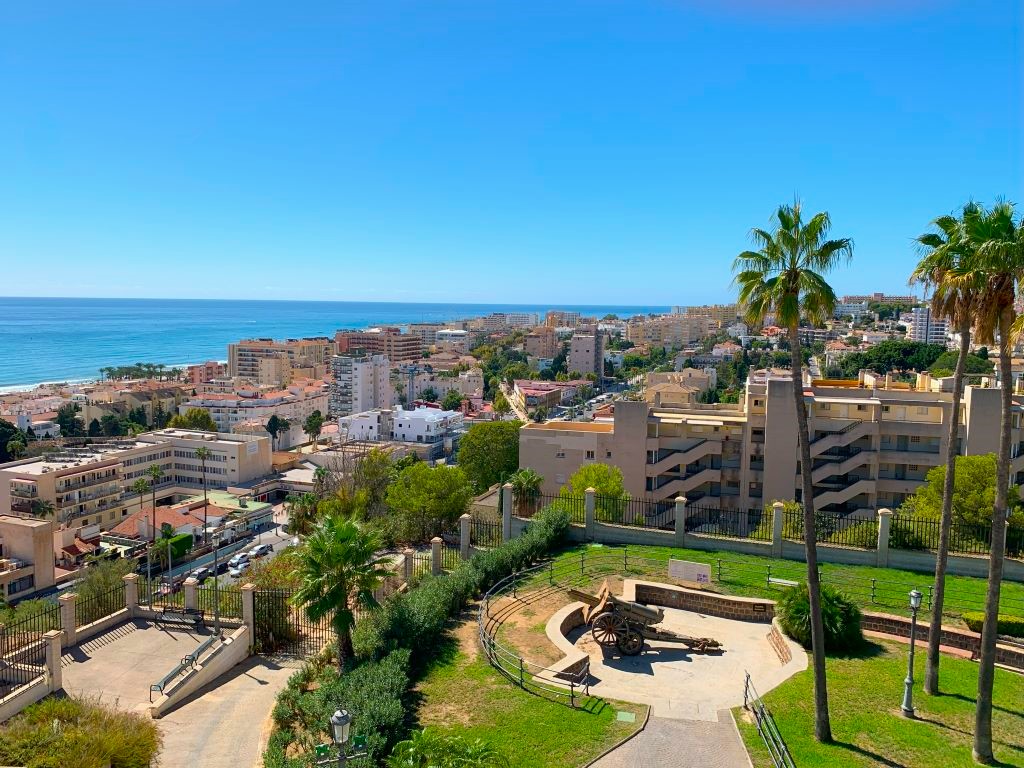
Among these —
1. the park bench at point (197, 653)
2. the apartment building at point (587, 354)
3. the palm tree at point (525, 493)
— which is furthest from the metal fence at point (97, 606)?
the apartment building at point (587, 354)

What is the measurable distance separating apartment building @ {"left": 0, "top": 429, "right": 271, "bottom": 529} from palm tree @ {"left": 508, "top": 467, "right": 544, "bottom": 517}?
136ft

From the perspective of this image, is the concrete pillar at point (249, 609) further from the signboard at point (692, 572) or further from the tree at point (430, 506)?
the signboard at point (692, 572)

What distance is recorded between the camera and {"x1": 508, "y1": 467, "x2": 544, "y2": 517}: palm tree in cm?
2586

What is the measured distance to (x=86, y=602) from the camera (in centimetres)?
1909

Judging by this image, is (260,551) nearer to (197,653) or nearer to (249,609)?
(249,609)

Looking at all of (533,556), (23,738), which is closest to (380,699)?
(23,738)

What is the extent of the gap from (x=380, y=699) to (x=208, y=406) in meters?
94.9

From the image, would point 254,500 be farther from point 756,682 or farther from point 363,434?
point 756,682

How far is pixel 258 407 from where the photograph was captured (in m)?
97.7

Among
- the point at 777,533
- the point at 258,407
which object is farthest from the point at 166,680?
the point at 258,407

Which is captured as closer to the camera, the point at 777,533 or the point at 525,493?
the point at 777,533

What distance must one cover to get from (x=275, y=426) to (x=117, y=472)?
30.7 meters

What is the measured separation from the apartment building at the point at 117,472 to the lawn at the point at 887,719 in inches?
2199

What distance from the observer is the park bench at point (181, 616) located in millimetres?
18225
